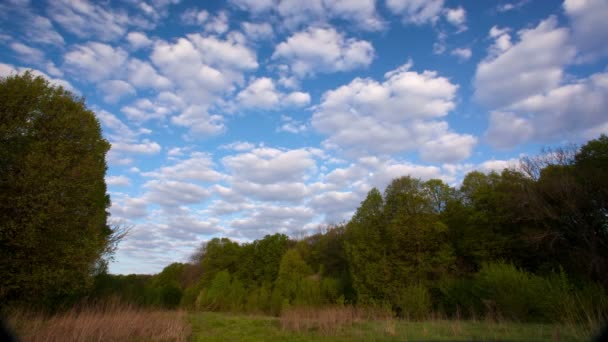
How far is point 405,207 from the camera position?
31328mm

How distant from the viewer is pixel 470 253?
29125 millimetres

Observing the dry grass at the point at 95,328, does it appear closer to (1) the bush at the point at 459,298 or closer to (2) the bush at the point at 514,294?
(2) the bush at the point at 514,294

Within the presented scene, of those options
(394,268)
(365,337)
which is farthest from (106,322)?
(394,268)

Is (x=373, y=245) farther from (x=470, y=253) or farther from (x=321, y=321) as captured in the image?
(x=321, y=321)

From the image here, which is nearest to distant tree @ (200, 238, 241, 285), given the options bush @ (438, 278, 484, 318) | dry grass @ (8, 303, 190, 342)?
bush @ (438, 278, 484, 318)

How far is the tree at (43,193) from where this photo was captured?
40.1 ft

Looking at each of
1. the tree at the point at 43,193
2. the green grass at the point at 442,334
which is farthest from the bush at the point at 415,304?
the tree at the point at 43,193

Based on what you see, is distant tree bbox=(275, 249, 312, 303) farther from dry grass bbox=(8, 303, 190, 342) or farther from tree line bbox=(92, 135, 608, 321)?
dry grass bbox=(8, 303, 190, 342)

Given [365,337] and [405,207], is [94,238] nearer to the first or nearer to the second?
[365,337]

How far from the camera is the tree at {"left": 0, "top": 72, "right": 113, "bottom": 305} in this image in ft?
40.1

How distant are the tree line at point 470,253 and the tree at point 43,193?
1065 centimetres

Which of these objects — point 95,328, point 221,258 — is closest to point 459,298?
point 95,328

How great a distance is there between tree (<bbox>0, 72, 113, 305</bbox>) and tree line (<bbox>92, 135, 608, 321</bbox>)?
10651 mm

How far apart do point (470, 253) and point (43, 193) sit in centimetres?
3122
